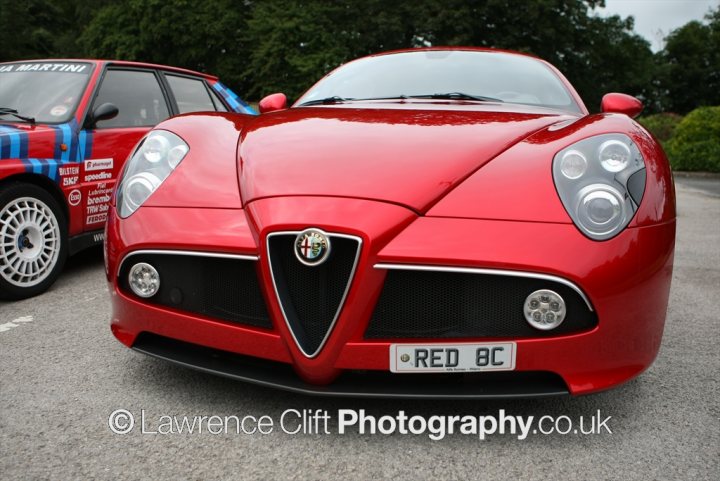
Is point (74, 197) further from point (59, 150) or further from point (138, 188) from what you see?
point (138, 188)

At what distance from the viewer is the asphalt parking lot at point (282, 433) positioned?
1.77 m

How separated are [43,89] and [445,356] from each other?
354 centimetres

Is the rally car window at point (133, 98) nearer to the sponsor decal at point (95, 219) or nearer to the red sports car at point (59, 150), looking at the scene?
the red sports car at point (59, 150)

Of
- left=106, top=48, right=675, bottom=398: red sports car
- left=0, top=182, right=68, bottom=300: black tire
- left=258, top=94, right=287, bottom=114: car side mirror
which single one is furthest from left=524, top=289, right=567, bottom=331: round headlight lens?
left=0, top=182, right=68, bottom=300: black tire

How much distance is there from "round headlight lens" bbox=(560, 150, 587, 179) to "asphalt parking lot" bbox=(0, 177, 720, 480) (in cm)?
76

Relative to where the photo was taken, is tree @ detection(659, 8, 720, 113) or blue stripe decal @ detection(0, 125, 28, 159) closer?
blue stripe decal @ detection(0, 125, 28, 159)

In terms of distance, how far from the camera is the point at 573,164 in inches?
81.7

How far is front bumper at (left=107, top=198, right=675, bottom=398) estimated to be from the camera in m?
1.80

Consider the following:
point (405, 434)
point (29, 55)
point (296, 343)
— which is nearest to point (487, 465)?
point (405, 434)

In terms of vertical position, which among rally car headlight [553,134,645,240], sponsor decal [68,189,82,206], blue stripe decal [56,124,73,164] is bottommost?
sponsor decal [68,189,82,206]

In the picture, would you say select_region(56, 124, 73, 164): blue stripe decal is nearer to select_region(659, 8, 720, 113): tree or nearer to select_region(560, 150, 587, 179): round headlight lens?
select_region(560, 150, 587, 179): round headlight lens

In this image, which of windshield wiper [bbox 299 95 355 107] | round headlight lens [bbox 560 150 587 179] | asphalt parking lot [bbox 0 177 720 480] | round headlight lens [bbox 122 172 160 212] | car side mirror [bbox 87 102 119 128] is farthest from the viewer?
car side mirror [bbox 87 102 119 128]

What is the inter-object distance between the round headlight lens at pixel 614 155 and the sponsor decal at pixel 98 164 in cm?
312

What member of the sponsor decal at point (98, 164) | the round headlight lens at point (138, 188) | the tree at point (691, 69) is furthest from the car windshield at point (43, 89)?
the tree at point (691, 69)
